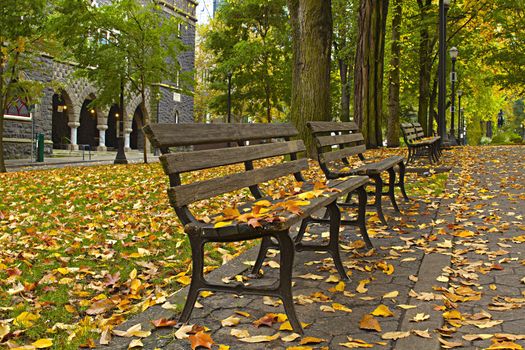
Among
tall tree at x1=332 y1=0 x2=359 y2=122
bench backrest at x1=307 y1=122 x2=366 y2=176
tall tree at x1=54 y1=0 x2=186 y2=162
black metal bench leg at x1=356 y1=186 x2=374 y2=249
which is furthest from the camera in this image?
tall tree at x1=332 y1=0 x2=359 y2=122

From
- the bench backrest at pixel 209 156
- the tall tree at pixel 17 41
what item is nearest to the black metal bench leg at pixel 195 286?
the bench backrest at pixel 209 156

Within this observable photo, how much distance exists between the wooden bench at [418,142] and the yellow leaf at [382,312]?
8091mm

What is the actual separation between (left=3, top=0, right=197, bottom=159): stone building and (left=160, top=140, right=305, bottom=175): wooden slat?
19.4 m

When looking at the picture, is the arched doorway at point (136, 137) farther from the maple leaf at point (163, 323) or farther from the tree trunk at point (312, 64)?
the maple leaf at point (163, 323)

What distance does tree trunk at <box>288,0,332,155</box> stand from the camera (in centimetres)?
1284

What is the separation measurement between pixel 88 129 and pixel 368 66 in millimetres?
29812

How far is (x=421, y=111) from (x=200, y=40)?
32.8 meters

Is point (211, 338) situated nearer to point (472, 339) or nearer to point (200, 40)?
point (472, 339)

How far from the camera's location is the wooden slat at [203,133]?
3562 millimetres

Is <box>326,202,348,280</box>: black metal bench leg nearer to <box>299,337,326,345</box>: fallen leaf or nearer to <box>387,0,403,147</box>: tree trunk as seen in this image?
<box>299,337,326,345</box>: fallen leaf

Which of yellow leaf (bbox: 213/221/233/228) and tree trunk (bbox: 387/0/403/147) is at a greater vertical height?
tree trunk (bbox: 387/0/403/147)

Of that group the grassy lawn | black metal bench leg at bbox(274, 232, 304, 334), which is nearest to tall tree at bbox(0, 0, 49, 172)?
the grassy lawn

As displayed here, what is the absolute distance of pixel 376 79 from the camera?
1862cm

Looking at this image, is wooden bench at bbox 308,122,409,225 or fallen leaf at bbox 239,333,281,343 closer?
fallen leaf at bbox 239,333,281,343
